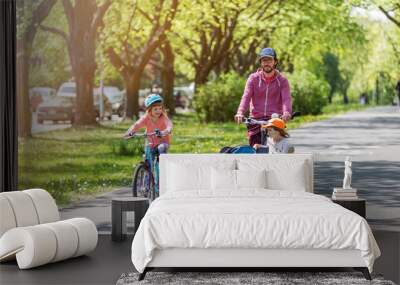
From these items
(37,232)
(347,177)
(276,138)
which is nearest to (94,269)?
(37,232)

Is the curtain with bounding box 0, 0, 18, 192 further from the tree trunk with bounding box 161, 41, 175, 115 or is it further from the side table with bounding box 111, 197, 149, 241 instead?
the tree trunk with bounding box 161, 41, 175, 115

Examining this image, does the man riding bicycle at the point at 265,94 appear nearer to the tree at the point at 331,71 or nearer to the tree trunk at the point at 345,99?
the tree at the point at 331,71

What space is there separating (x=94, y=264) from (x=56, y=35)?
197 inches

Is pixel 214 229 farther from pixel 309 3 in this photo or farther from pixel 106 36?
pixel 106 36

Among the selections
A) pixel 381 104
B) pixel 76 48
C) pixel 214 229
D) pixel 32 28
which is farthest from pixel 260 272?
pixel 76 48

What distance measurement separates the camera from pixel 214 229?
19.3 feet

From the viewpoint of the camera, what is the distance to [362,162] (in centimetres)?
921

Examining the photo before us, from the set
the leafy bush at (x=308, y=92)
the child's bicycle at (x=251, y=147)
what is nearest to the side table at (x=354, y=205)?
the child's bicycle at (x=251, y=147)

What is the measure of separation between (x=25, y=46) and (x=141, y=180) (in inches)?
120

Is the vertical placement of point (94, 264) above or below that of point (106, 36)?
below

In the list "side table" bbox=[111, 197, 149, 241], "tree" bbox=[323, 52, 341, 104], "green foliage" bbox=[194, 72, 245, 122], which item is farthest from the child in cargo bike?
"green foliage" bbox=[194, 72, 245, 122]

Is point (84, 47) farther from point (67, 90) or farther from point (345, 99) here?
point (345, 99)

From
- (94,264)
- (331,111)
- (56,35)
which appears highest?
(56,35)

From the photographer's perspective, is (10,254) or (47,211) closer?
(10,254)
